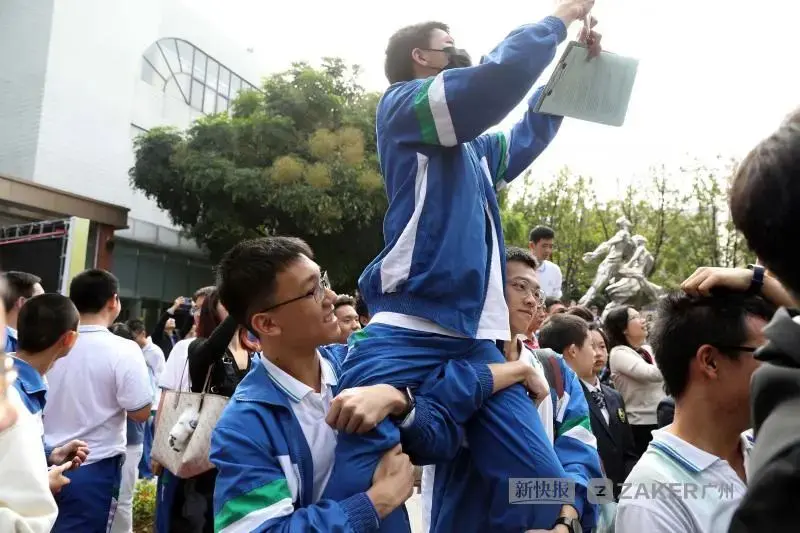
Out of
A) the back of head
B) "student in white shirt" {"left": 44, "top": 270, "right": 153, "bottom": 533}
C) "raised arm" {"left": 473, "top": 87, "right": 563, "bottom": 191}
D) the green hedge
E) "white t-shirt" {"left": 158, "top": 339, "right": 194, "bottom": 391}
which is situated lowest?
the green hedge

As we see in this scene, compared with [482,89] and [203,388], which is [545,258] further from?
[482,89]

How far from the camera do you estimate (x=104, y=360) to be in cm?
425

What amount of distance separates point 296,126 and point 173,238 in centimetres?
692

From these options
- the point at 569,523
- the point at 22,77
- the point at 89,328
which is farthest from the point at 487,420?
the point at 22,77

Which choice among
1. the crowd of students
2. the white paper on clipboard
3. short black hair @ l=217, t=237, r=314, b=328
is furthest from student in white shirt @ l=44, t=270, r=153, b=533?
the white paper on clipboard

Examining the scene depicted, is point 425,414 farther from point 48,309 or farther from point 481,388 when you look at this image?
point 48,309

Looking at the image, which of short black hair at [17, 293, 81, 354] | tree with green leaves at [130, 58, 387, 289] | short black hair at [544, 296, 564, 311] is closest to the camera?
short black hair at [17, 293, 81, 354]

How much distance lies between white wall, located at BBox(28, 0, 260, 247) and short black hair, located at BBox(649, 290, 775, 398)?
2110 cm

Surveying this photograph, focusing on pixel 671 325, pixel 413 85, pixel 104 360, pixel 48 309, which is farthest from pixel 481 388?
pixel 104 360

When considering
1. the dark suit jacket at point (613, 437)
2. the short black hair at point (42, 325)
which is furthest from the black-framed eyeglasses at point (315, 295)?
the dark suit jacket at point (613, 437)

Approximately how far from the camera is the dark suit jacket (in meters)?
4.09

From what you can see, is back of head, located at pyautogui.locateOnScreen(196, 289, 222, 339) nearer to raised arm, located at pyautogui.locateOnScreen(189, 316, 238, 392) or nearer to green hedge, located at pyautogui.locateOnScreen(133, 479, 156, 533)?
raised arm, located at pyautogui.locateOnScreen(189, 316, 238, 392)

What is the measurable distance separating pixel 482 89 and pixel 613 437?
112 inches

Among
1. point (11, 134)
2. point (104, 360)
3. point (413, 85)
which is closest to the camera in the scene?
point (413, 85)
